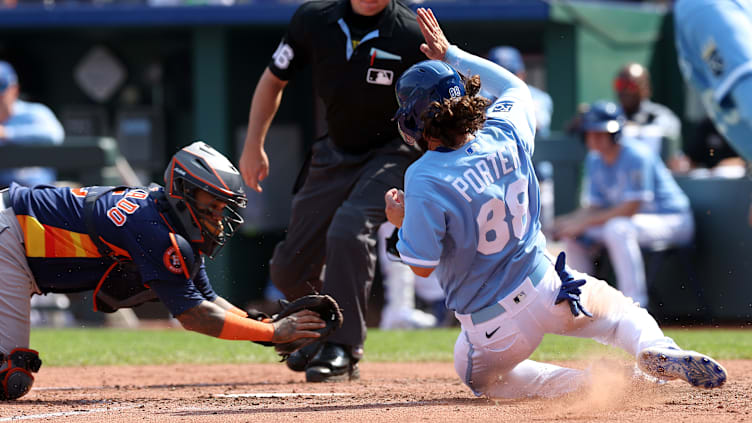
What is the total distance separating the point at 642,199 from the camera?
8820 mm

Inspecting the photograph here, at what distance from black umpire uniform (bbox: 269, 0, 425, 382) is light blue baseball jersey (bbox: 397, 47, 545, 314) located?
1.09m

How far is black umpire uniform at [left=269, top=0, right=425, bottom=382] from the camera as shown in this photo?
5387 mm

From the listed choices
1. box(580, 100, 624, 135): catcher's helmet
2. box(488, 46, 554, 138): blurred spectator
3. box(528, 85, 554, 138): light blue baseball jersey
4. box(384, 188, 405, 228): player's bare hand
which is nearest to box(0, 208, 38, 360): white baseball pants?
box(384, 188, 405, 228): player's bare hand

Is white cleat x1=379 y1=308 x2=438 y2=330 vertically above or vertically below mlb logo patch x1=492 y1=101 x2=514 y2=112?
below

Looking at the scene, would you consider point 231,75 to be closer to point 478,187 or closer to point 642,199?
point 642,199

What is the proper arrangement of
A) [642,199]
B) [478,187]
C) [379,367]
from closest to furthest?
[478,187]
[379,367]
[642,199]

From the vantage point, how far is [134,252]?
4574 mm

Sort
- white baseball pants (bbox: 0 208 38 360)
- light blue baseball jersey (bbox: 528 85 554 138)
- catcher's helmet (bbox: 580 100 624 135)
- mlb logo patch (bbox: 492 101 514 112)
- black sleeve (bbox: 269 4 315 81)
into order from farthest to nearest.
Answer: light blue baseball jersey (bbox: 528 85 554 138)
catcher's helmet (bbox: 580 100 624 135)
black sleeve (bbox: 269 4 315 81)
white baseball pants (bbox: 0 208 38 360)
mlb logo patch (bbox: 492 101 514 112)

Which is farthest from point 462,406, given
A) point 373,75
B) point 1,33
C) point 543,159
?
point 1,33

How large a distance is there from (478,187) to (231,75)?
304 inches

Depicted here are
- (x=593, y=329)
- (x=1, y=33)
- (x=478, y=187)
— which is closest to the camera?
(x=478, y=187)

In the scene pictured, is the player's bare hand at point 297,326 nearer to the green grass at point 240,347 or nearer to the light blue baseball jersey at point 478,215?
the light blue baseball jersey at point 478,215

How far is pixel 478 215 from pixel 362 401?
1.05 m

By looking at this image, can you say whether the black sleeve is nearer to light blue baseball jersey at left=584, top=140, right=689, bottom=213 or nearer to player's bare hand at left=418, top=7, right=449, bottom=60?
player's bare hand at left=418, top=7, right=449, bottom=60
